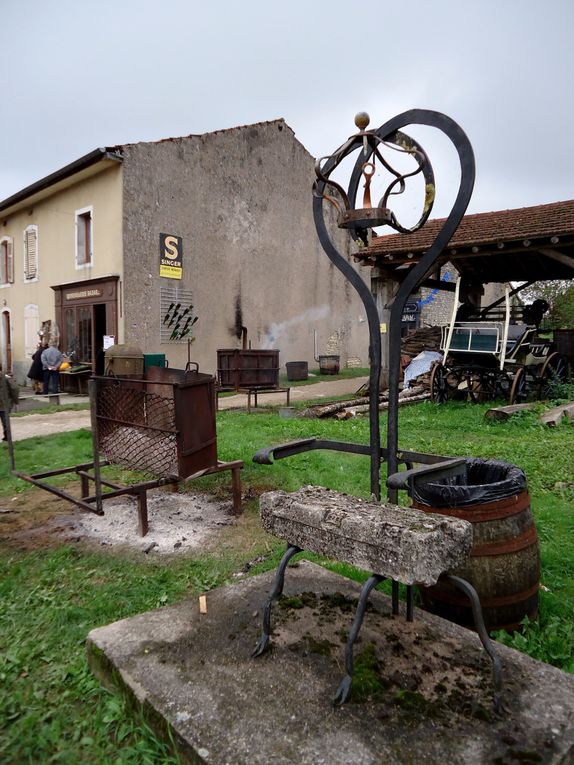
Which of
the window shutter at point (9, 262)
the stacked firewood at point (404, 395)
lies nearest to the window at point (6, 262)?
the window shutter at point (9, 262)

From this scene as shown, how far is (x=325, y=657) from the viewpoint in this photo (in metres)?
2.19

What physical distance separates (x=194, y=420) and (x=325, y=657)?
2.25 meters

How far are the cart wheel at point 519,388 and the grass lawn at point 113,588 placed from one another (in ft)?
10.0

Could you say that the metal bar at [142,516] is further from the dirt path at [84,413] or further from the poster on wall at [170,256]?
the poster on wall at [170,256]

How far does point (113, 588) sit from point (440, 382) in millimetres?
8765

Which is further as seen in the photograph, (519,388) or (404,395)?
(404,395)

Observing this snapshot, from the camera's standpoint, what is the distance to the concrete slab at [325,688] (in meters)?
1.70

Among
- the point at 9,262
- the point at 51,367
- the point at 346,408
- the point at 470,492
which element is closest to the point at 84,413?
the point at 51,367

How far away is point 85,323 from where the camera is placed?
583 inches

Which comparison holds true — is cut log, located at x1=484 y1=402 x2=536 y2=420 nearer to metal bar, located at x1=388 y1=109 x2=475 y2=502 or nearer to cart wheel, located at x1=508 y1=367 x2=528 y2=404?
cart wheel, located at x1=508 y1=367 x2=528 y2=404

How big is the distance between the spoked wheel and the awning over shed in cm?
224

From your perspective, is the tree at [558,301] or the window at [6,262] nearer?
the window at [6,262]

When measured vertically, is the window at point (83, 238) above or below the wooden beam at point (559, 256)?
above

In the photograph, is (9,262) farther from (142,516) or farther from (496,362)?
(142,516)
